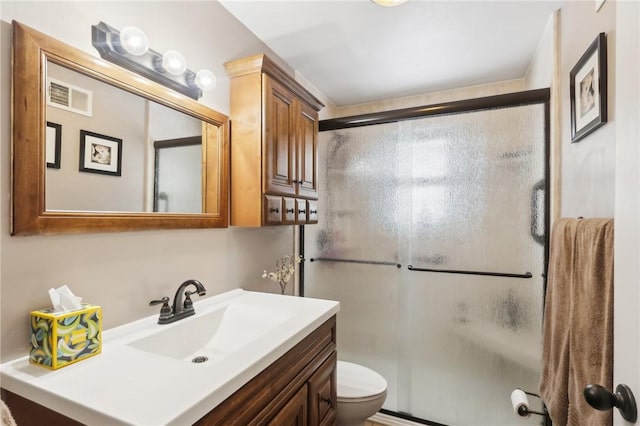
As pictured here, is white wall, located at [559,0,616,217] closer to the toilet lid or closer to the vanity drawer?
the vanity drawer

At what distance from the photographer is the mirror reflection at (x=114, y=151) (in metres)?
0.91

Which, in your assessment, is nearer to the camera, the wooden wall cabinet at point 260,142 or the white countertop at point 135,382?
the white countertop at point 135,382

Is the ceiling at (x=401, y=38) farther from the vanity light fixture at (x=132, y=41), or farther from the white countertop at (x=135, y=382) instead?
the white countertop at (x=135, y=382)

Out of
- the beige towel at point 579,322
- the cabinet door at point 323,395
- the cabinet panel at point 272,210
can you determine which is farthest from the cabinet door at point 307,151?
the beige towel at point 579,322

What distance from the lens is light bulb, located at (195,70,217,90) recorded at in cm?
135

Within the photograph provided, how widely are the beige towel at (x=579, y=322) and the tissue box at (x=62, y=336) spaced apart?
4.54 feet

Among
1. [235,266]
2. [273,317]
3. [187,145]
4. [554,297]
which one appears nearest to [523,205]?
[554,297]

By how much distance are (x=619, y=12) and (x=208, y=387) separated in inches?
47.4

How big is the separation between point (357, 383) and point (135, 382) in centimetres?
130

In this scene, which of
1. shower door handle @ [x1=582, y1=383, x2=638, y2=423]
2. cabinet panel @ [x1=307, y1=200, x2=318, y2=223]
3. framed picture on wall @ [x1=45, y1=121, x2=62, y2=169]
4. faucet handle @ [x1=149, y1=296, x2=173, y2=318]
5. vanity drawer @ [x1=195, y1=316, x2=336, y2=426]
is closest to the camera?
shower door handle @ [x1=582, y1=383, x2=638, y2=423]

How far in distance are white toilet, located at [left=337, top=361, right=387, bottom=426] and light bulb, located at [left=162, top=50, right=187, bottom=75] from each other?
171cm

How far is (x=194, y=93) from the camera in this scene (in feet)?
4.46

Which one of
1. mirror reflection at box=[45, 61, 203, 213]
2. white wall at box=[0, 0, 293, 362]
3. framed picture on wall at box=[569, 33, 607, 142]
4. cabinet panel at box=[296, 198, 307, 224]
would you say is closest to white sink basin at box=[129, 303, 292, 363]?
white wall at box=[0, 0, 293, 362]

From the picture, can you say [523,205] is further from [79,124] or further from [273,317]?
[79,124]
